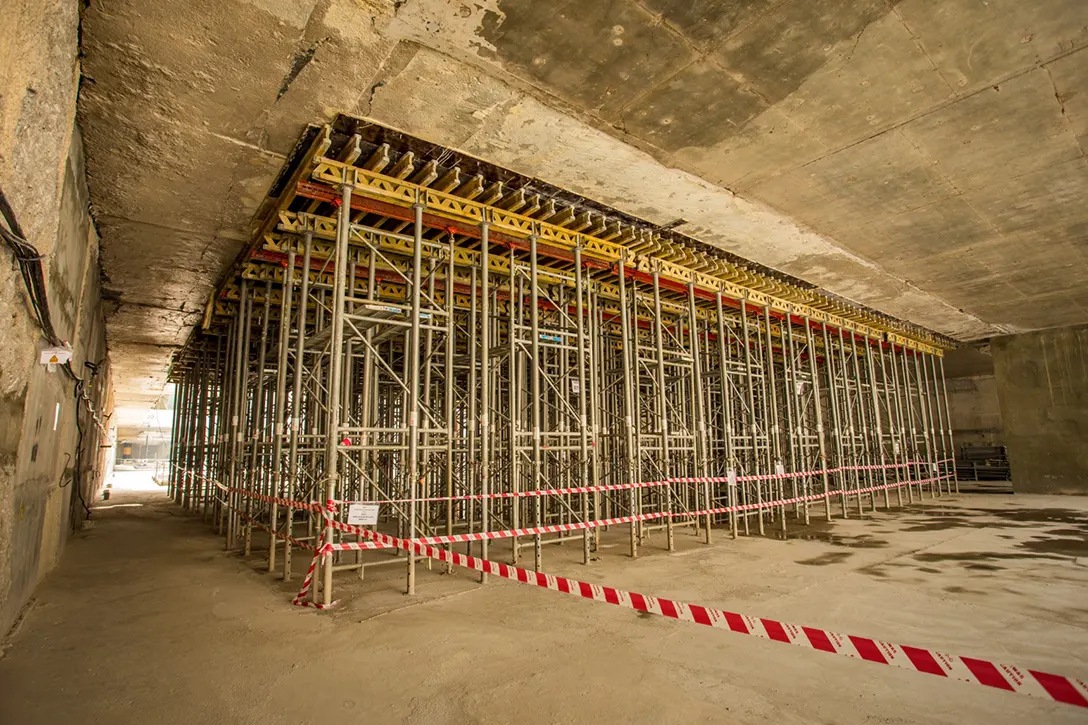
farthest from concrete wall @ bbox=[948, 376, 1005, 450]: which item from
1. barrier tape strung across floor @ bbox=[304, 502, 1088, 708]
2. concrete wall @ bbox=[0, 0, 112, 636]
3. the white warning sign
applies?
concrete wall @ bbox=[0, 0, 112, 636]

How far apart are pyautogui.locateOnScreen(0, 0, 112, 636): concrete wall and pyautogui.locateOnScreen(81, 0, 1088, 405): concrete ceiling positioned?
926mm

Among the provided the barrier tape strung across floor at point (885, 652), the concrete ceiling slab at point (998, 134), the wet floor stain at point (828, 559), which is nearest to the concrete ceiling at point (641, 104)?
the concrete ceiling slab at point (998, 134)

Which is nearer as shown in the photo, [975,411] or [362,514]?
[362,514]

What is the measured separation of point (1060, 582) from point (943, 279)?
904 centimetres

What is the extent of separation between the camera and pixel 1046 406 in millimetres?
19203

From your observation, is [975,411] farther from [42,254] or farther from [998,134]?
[42,254]

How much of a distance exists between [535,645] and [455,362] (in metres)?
7.38

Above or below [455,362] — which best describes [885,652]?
below

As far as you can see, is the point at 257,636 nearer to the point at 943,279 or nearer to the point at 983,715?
the point at 983,715

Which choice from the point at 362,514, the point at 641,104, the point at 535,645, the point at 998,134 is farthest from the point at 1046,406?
the point at 362,514

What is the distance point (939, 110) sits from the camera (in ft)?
23.4

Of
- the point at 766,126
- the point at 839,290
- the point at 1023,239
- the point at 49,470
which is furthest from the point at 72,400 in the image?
the point at 1023,239

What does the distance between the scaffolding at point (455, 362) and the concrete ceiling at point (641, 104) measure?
2.95ft

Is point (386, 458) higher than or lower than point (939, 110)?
lower
